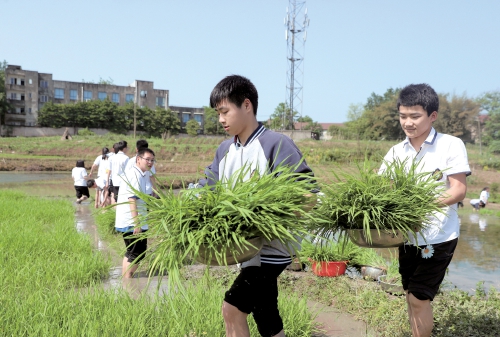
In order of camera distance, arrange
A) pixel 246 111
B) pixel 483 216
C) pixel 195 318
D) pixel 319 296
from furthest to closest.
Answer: pixel 483 216, pixel 319 296, pixel 195 318, pixel 246 111

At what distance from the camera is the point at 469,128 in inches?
2037

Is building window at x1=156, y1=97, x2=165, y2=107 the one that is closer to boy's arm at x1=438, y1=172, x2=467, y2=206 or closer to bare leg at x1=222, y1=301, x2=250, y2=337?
boy's arm at x1=438, y1=172, x2=467, y2=206

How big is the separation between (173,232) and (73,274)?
2.68 meters

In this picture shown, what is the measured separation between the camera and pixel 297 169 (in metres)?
2.39

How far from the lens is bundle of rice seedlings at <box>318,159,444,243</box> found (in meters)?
2.57

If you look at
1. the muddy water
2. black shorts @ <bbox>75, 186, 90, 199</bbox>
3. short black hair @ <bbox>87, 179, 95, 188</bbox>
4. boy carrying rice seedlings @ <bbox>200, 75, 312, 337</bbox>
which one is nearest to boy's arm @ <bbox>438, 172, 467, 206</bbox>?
boy carrying rice seedlings @ <bbox>200, 75, 312, 337</bbox>

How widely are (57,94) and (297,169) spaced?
226 feet

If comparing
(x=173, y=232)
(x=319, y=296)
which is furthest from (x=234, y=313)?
(x=319, y=296)

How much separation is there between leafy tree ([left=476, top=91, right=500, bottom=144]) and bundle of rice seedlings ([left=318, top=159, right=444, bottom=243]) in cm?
5039

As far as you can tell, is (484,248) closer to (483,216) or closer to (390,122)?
(483,216)

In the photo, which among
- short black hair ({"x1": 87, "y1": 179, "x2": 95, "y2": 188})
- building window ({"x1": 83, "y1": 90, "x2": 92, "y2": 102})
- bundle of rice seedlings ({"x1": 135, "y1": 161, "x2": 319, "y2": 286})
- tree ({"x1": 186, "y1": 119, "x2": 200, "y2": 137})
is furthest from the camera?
building window ({"x1": 83, "y1": 90, "x2": 92, "y2": 102})

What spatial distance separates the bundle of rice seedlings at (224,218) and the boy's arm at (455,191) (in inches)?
34.9

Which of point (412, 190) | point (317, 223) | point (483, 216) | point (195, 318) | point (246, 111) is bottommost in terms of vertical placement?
point (483, 216)

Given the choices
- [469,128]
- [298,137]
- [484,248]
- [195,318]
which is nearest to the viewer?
[195,318]
